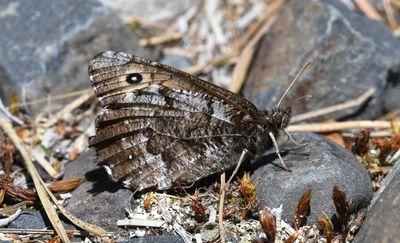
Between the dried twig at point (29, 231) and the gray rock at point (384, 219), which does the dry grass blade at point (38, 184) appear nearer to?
the dried twig at point (29, 231)

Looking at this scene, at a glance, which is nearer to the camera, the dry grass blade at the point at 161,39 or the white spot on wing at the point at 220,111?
the white spot on wing at the point at 220,111

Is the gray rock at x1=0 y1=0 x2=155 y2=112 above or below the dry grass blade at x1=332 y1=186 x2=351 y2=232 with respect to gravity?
above

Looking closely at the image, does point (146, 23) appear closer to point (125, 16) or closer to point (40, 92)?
point (125, 16)

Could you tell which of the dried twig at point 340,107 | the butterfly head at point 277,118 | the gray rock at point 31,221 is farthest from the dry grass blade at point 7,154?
the dried twig at point 340,107

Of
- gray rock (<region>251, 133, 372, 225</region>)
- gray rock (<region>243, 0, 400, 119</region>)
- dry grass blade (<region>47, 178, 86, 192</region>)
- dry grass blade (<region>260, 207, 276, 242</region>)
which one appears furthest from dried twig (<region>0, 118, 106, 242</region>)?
gray rock (<region>243, 0, 400, 119</region>)

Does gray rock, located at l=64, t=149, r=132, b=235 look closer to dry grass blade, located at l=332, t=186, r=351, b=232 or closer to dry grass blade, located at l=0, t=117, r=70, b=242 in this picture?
dry grass blade, located at l=0, t=117, r=70, b=242

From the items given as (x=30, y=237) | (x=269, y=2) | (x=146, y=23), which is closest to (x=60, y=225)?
(x=30, y=237)
